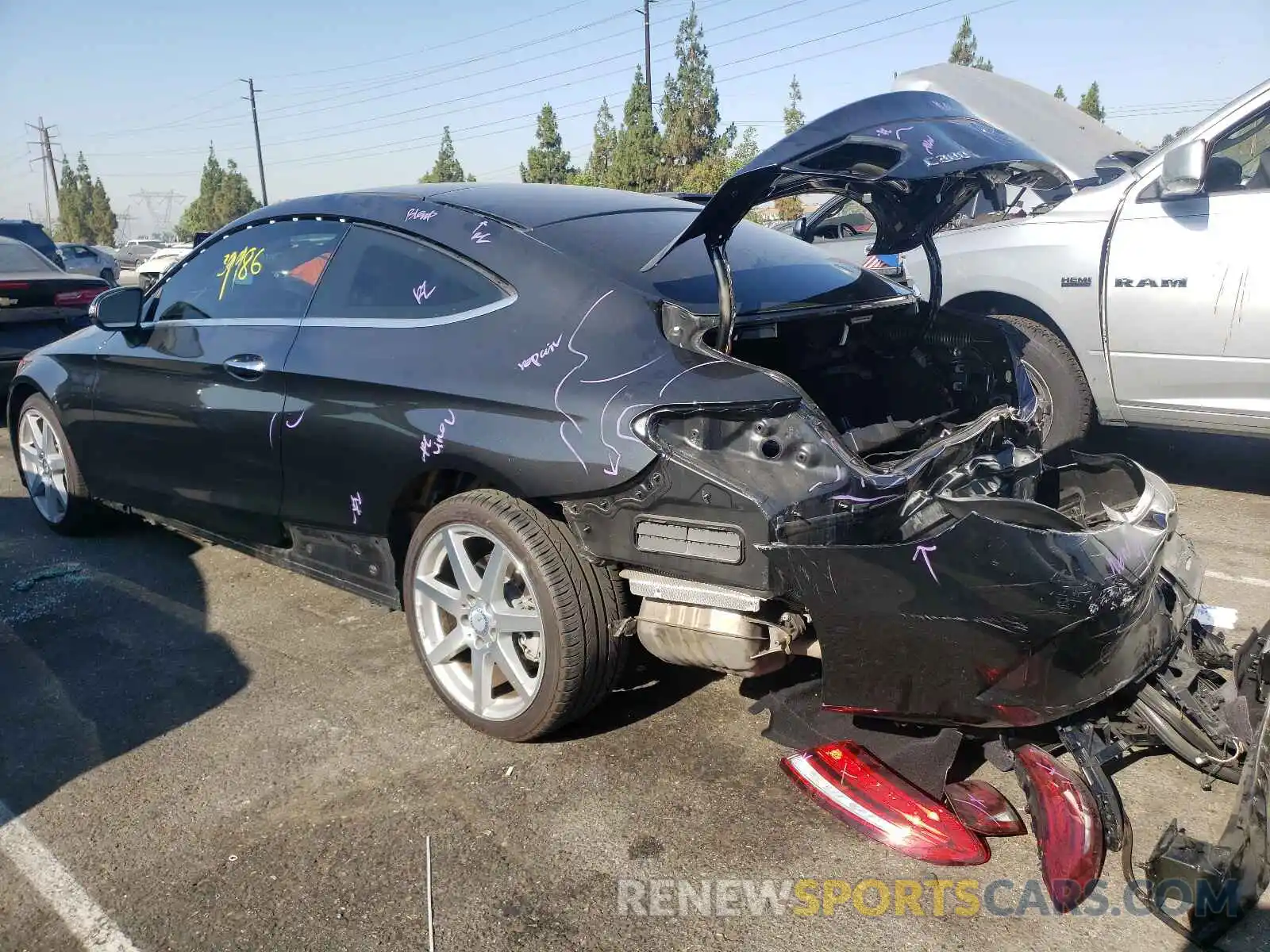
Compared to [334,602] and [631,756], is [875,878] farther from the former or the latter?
[334,602]

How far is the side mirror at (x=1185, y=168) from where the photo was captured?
4.36 metres

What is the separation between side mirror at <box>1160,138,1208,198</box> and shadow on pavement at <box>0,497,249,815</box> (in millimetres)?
4371

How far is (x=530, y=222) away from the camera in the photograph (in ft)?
9.89

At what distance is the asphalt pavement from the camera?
2.16 m

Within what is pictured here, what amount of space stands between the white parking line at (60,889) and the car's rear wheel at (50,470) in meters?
2.36

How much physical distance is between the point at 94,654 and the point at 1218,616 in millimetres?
4044

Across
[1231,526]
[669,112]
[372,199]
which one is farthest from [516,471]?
[669,112]

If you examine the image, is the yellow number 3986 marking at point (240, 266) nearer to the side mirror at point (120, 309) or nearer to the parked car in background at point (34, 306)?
the side mirror at point (120, 309)

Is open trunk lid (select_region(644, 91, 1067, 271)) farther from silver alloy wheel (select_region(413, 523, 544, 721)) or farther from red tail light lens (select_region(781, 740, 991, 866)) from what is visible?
red tail light lens (select_region(781, 740, 991, 866))

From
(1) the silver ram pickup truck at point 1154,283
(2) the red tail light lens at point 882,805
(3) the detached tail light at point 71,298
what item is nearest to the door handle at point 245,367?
(2) the red tail light lens at point 882,805

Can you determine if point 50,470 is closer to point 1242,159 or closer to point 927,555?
point 927,555

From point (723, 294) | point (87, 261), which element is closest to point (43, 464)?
point (723, 294)

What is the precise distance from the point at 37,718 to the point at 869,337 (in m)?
2.95

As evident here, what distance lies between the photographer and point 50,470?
4848mm
